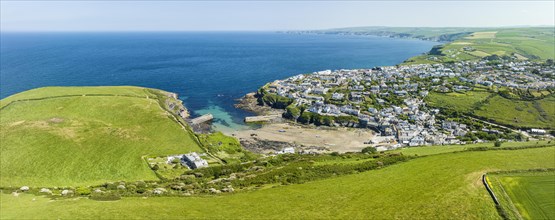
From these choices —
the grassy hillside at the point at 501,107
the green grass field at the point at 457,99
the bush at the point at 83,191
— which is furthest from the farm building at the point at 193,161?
the green grass field at the point at 457,99

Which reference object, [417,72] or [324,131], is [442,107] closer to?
[324,131]

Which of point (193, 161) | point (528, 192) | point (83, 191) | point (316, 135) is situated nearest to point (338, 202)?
point (528, 192)

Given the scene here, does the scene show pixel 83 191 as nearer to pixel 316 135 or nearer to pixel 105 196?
pixel 105 196

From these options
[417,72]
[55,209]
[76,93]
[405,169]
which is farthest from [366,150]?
[417,72]

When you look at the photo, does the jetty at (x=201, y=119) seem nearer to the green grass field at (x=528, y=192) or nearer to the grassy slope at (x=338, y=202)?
the grassy slope at (x=338, y=202)

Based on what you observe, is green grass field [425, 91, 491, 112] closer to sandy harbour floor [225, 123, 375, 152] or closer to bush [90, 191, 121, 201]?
sandy harbour floor [225, 123, 375, 152]

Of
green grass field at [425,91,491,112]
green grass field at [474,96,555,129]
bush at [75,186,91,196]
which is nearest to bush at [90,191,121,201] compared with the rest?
bush at [75,186,91,196]
